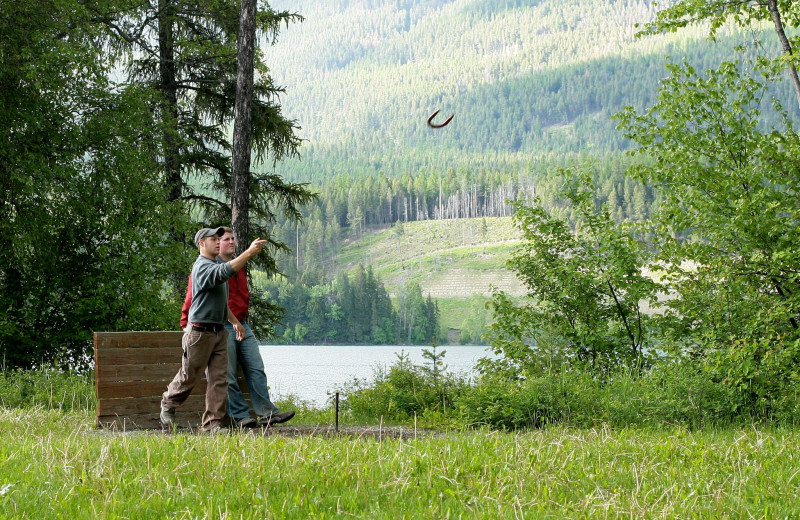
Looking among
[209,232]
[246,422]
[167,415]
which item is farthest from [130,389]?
[209,232]

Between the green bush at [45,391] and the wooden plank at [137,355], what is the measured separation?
6.72 ft

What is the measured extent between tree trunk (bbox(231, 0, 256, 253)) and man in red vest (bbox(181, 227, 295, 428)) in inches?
207

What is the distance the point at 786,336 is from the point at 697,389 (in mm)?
1930

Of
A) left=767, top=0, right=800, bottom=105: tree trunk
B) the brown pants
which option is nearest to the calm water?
the brown pants

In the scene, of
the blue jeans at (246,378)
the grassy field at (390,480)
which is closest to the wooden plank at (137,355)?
the blue jeans at (246,378)

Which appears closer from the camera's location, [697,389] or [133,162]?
[697,389]

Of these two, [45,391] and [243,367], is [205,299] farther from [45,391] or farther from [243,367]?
[45,391]

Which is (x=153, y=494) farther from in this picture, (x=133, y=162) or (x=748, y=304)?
(x=133, y=162)

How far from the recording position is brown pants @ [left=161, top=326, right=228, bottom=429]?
7.45m

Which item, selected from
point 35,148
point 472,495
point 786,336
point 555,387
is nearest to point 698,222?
point 786,336

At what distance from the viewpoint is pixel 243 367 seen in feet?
27.6

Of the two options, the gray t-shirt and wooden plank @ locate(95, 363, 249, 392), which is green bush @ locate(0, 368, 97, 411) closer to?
wooden plank @ locate(95, 363, 249, 392)

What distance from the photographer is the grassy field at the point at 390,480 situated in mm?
3539

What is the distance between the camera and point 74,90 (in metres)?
14.4
